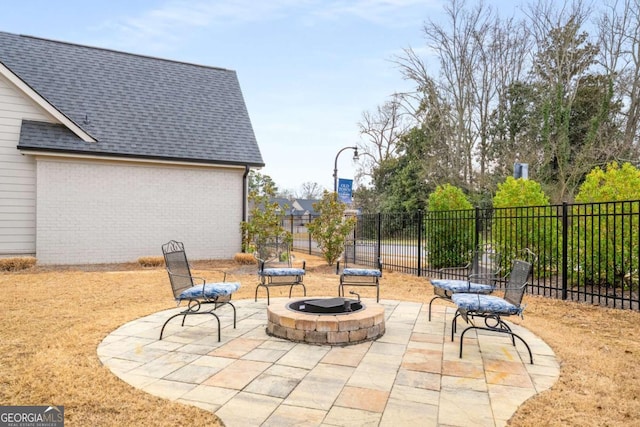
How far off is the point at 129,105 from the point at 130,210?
12.8 feet

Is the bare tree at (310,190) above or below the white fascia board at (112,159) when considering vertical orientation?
above

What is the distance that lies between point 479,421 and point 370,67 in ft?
60.3

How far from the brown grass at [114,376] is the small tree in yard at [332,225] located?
310 centimetres

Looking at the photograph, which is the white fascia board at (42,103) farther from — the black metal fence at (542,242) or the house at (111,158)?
the black metal fence at (542,242)

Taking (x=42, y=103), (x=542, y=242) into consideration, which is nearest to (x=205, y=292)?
(x=542, y=242)

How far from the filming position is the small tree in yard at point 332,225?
11.9 metres

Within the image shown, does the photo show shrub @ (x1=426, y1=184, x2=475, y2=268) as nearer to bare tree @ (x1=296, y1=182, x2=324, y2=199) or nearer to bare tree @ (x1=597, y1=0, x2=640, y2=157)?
bare tree @ (x1=597, y1=0, x2=640, y2=157)

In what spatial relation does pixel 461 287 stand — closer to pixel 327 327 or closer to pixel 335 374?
pixel 327 327

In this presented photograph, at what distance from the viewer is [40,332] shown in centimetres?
491

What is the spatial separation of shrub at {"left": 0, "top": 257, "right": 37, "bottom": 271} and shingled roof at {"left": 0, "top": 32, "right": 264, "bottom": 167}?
9.93 feet

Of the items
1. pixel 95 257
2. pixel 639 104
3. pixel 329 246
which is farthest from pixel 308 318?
pixel 639 104

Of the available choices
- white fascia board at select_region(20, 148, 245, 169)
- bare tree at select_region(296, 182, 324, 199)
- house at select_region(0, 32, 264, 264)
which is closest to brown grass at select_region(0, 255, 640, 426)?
house at select_region(0, 32, 264, 264)

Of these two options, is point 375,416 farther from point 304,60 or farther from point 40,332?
point 304,60

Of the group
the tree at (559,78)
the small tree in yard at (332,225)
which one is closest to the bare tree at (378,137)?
the tree at (559,78)
